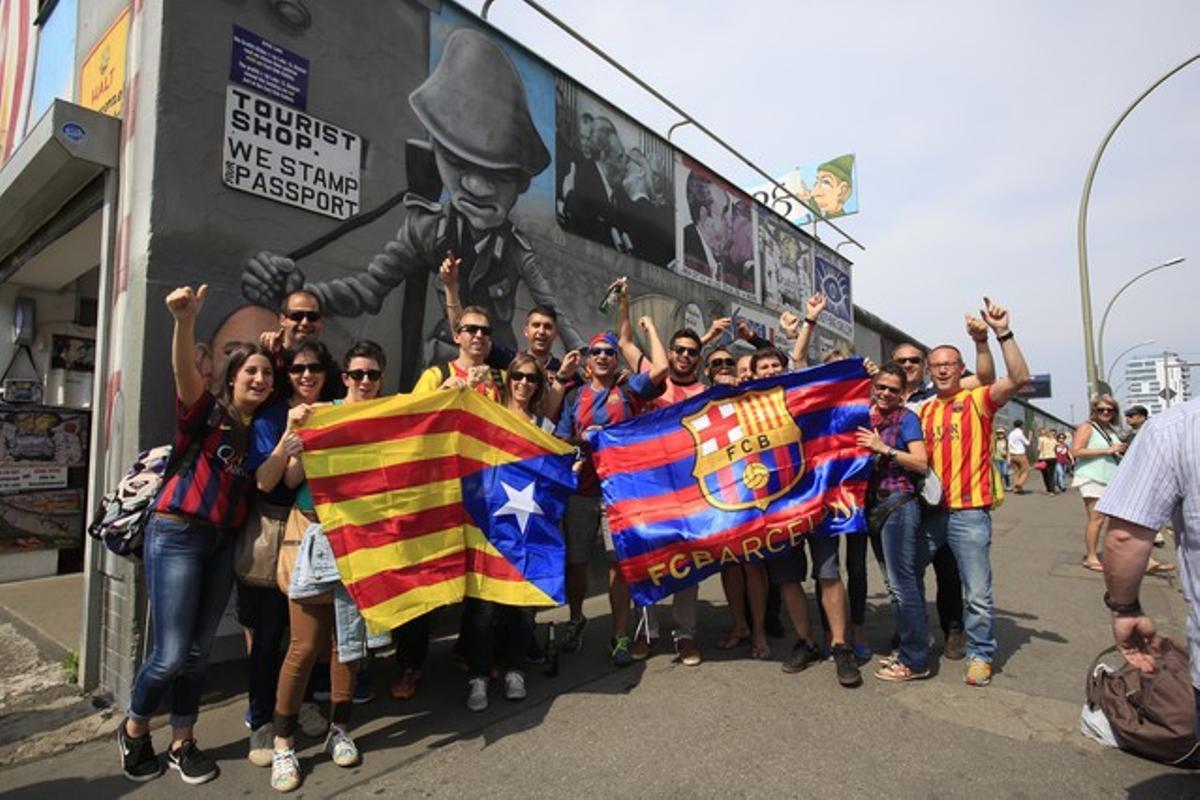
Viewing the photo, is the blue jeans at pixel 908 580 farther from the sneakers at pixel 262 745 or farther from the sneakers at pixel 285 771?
the sneakers at pixel 262 745

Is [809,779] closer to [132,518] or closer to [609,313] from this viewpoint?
[132,518]

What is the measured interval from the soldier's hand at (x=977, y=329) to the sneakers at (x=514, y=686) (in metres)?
3.43

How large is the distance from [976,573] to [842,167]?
21413mm

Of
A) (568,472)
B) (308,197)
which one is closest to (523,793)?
(568,472)

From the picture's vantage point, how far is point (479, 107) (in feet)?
21.1

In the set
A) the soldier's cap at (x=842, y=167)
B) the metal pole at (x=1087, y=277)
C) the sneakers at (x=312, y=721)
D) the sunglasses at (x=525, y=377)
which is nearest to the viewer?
the sneakers at (x=312, y=721)

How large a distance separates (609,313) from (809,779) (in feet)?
19.4

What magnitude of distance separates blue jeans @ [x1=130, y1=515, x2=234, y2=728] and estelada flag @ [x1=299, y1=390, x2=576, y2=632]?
576 mm

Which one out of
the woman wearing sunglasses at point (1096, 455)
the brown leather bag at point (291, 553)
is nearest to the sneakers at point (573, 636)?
the brown leather bag at point (291, 553)

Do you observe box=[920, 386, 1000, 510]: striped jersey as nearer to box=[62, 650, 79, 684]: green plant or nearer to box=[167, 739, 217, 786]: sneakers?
box=[167, 739, 217, 786]: sneakers

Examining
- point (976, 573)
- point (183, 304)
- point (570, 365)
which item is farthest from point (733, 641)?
point (183, 304)

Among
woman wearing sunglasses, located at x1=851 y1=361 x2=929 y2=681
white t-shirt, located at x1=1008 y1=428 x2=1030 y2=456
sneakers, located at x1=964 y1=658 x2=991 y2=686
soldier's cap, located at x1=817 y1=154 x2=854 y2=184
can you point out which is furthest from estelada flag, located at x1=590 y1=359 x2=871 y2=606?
soldier's cap, located at x1=817 y1=154 x2=854 y2=184

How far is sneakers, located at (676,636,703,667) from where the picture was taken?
4.37 meters

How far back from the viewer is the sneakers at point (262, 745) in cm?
318
